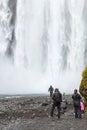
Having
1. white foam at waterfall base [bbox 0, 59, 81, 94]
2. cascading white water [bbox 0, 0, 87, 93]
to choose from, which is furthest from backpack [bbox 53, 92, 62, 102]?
cascading white water [bbox 0, 0, 87, 93]

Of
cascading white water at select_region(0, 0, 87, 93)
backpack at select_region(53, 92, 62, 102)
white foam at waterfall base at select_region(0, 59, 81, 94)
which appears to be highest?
cascading white water at select_region(0, 0, 87, 93)

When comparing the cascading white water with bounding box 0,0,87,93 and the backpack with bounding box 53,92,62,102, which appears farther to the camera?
the cascading white water with bounding box 0,0,87,93

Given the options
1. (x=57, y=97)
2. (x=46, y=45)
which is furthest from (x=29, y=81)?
(x=57, y=97)

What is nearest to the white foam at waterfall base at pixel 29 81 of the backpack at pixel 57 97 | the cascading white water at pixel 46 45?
the cascading white water at pixel 46 45

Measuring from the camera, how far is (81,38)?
74.5 metres

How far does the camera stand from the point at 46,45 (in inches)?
3223

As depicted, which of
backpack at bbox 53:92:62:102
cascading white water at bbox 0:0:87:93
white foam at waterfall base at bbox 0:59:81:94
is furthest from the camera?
cascading white water at bbox 0:0:87:93

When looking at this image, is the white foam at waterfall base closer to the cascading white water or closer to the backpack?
the cascading white water

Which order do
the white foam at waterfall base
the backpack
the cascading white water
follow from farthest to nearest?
1. the cascading white water
2. the white foam at waterfall base
3. the backpack

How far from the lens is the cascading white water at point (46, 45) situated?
72188 mm

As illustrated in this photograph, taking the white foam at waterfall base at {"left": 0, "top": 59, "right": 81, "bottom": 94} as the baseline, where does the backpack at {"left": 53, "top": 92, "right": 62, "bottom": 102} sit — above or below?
below

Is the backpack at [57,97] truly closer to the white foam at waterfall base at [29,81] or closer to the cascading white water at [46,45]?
the white foam at waterfall base at [29,81]

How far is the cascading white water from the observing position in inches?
2842

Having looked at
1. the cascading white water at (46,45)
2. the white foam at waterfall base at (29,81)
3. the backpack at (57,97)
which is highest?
the cascading white water at (46,45)
